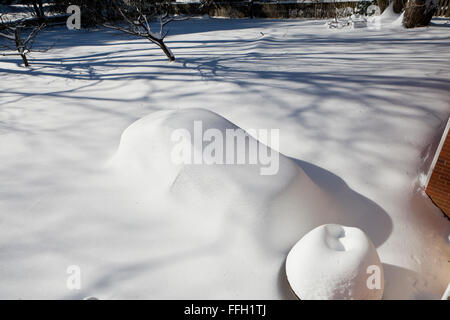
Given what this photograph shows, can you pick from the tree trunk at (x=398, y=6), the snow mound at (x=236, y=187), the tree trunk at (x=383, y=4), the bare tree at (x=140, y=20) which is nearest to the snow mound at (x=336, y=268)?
the snow mound at (x=236, y=187)

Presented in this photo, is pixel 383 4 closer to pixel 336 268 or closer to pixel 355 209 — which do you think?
pixel 355 209

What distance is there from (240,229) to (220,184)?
599 millimetres

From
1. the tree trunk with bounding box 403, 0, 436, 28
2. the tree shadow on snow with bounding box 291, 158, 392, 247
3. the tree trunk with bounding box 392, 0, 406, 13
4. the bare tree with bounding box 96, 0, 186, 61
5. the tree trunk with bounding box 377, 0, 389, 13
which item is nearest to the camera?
the tree shadow on snow with bounding box 291, 158, 392, 247

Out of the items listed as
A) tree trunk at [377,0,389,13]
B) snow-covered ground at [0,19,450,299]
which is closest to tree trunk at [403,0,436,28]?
snow-covered ground at [0,19,450,299]

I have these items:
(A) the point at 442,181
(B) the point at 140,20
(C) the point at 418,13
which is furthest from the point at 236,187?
(C) the point at 418,13

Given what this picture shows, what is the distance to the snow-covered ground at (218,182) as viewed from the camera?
3.08 m

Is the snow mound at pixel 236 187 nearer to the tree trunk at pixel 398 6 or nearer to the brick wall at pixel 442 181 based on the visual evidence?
the brick wall at pixel 442 181

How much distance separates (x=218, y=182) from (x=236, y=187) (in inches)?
9.3

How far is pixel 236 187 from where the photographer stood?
10.5ft

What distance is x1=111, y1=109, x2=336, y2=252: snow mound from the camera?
3.18 metres

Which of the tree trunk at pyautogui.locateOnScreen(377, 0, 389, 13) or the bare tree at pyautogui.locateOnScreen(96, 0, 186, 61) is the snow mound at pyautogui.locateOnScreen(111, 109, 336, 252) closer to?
the bare tree at pyautogui.locateOnScreen(96, 0, 186, 61)

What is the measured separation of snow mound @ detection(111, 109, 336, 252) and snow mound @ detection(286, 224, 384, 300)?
0.51 m

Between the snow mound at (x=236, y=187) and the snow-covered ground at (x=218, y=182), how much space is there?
0.08m

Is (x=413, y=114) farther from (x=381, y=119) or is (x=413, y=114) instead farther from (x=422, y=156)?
(x=422, y=156)
